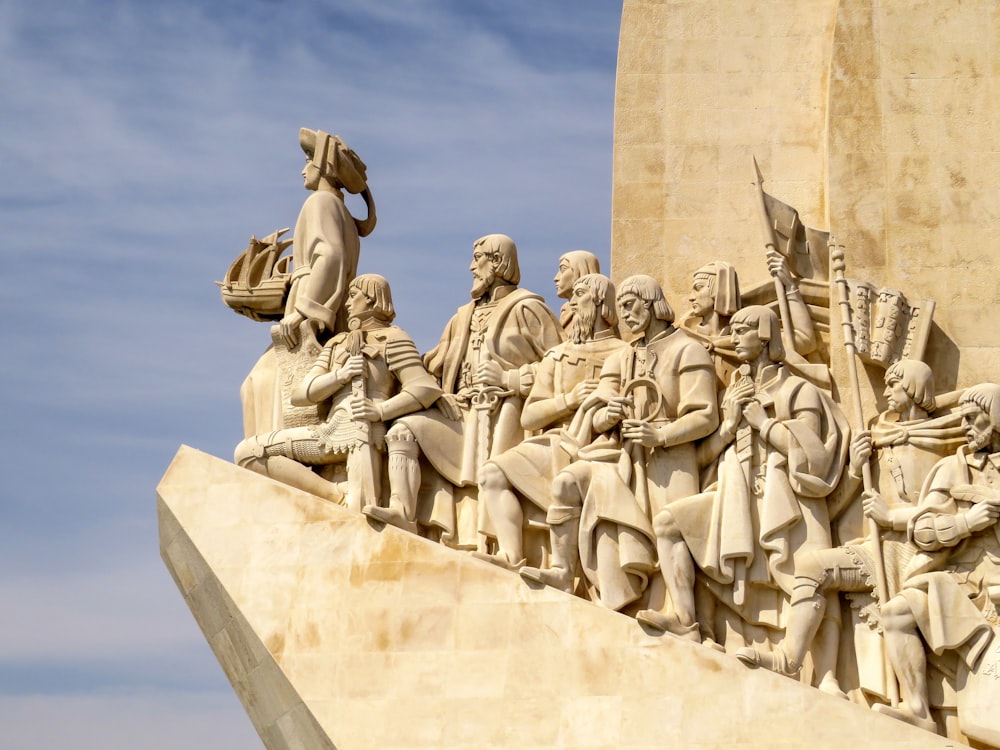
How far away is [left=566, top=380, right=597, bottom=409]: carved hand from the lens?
13203mm

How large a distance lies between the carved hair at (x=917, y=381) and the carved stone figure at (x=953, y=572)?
1.05 feet

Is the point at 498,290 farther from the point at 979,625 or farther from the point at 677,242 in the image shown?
the point at 979,625

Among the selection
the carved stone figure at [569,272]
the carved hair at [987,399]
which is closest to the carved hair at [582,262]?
the carved stone figure at [569,272]

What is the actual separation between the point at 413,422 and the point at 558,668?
189 cm

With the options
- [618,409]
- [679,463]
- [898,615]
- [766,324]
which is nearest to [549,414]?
[618,409]

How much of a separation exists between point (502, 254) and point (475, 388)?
0.91 m

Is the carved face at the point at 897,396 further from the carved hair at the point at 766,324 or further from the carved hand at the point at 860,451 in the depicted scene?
the carved hair at the point at 766,324

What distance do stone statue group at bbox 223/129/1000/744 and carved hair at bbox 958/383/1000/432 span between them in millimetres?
20

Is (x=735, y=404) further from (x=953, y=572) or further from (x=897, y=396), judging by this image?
(x=953, y=572)

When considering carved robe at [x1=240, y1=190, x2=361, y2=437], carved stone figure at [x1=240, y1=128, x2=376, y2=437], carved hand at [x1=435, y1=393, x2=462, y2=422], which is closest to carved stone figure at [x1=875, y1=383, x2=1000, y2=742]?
carved hand at [x1=435, y1=393, x2=462, y2=422]

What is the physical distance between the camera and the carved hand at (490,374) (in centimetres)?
Answer: 1359

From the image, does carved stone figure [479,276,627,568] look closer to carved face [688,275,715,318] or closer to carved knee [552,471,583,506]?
carved knee [552,471,583,506]

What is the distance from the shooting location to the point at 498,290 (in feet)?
46.2

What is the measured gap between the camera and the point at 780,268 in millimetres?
13547
